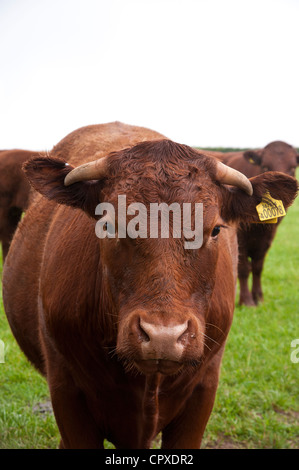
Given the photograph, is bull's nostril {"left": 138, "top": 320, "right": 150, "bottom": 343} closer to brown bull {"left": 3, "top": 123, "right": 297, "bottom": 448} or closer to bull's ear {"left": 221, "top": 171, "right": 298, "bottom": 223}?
brown bull {"left": 3, "top": 123, "right": 297, "bottom": 448}

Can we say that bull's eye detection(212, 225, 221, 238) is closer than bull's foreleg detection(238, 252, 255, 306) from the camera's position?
Yes

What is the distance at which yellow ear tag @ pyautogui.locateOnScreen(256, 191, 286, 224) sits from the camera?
106 inches

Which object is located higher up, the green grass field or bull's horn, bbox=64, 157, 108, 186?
bull's horn, bbox=64, 157, 108, 186

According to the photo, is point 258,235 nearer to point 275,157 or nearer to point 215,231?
point 275,157

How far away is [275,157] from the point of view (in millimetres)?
8602

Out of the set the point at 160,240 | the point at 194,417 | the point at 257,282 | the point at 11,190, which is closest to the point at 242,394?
the point at 194,417

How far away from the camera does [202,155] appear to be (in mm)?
2432

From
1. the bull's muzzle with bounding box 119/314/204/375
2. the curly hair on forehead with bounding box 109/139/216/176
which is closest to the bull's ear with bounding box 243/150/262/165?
the curly hair on forehead with bounding box 109/139/216/176

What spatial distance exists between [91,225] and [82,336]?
581 millimetres

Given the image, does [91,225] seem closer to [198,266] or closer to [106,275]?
[106,275]

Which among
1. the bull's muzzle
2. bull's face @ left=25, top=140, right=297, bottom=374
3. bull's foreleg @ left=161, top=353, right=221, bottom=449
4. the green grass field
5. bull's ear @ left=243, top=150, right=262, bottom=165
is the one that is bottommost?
the green grass field

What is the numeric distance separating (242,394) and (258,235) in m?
3.78
